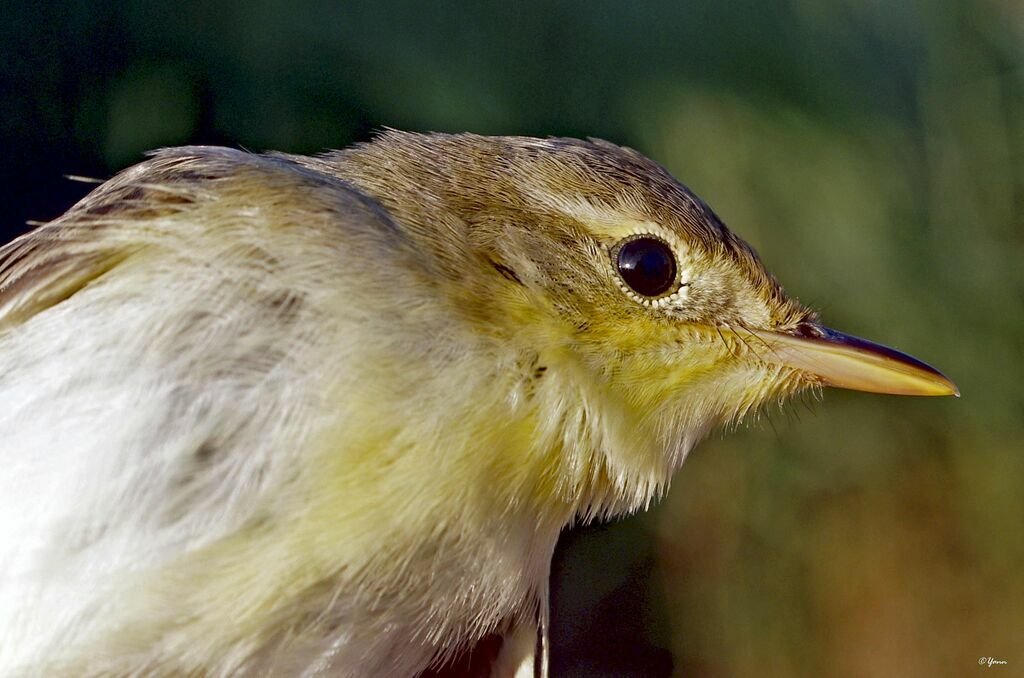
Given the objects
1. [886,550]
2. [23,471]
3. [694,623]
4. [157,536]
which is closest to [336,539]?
[157,536]

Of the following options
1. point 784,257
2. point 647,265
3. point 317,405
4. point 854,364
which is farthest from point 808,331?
point 784,257

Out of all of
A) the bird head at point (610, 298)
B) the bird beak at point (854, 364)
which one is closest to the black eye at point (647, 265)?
the bird head at point (610, 298)

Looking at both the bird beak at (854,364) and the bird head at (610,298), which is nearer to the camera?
the bird head at (610,298)

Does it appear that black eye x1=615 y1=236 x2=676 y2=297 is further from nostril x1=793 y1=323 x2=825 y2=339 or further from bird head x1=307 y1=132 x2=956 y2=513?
nostril x1=793 y1=323 x2=825 y2=339

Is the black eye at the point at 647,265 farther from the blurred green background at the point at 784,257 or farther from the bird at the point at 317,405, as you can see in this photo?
the blurred green background at the point at 784,257

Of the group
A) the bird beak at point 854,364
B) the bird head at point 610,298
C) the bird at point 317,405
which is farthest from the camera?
the bird beak at point 854,364

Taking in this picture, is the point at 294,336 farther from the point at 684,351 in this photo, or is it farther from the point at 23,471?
the point at 684,351

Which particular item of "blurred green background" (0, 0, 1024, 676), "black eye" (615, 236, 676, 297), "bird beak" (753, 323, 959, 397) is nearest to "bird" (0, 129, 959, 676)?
"black eye" (615, 236, 676, 297)
